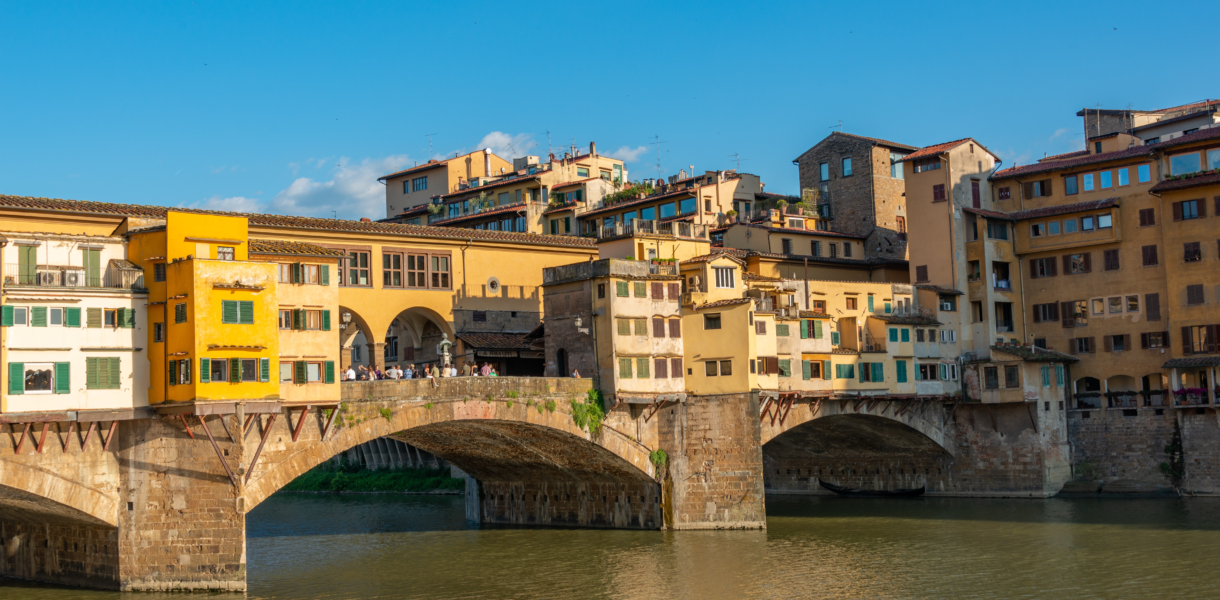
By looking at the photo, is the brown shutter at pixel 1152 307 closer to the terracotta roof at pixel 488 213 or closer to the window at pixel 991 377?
the window at pixel 991 377

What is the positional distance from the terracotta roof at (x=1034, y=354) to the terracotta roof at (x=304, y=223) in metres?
24.5

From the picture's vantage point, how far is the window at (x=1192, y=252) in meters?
69.1

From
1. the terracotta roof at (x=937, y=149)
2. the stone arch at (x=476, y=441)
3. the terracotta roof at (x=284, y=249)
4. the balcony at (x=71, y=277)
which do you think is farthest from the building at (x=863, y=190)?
the balcony at (x=71, y=277)

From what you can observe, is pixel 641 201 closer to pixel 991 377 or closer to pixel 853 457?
pixel 853 457

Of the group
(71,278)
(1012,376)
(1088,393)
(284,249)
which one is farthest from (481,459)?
(1088,393)

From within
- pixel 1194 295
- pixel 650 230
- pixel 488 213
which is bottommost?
pixel 1194 295

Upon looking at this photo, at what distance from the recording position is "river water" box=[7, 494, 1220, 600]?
1702 inches

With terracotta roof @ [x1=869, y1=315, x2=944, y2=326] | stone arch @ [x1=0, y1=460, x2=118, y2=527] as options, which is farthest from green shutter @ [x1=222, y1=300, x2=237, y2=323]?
terracotta roof @ [x1=869, y1=315, x2=944, y2=326]

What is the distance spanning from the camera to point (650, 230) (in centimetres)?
6506

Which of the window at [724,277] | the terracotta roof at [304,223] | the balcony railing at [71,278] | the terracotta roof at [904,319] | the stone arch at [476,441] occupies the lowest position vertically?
the stone arch at [476,441]

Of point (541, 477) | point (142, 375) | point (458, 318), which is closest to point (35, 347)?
point (142, 375)

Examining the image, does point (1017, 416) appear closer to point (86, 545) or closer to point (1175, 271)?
point (1175, 271)

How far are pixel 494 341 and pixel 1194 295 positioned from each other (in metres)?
38.2

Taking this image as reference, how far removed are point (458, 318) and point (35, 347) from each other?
927 inches
